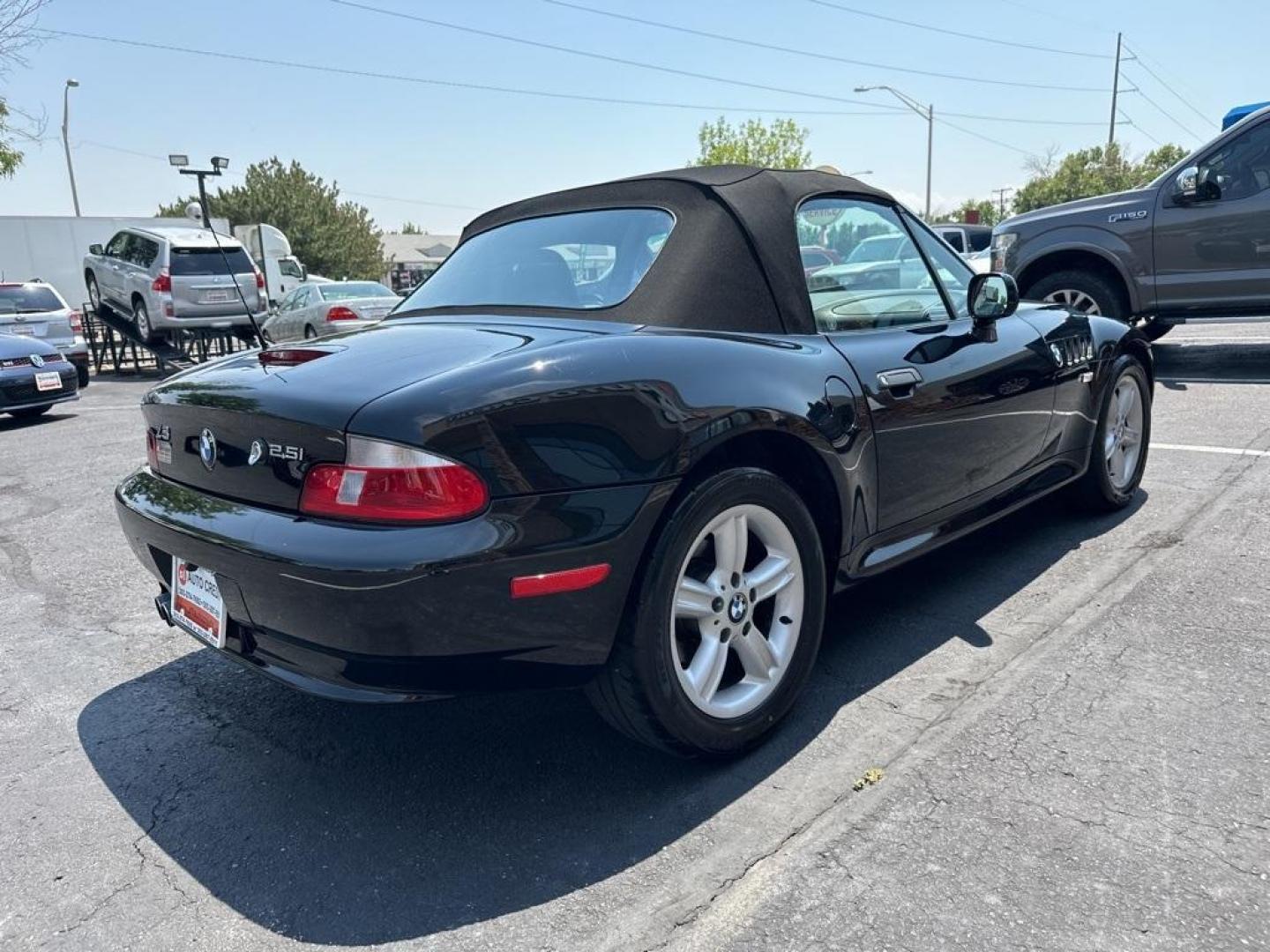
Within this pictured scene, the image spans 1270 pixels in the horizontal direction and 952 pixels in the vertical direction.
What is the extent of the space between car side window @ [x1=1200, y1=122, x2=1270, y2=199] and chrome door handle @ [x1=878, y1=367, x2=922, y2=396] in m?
6.28

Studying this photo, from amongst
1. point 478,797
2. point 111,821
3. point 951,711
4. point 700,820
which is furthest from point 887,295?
point 111,821

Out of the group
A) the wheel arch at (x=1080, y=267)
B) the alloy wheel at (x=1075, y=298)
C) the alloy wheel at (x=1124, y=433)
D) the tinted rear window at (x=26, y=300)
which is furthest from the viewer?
the tinted rear window at (x=26, y=300)

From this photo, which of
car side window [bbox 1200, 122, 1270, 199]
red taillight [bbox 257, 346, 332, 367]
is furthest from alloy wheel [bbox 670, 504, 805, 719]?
car side window [bbox 1200, 122, 1270, 199]

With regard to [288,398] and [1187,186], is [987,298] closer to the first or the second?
[288,398]

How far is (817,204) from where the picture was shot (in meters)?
3.04

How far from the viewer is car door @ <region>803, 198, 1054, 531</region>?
2.90 m

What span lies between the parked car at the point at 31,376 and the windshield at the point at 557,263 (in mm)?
7983

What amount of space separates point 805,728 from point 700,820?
537 mm

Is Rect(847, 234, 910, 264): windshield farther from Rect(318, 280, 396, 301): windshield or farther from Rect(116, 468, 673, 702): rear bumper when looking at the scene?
Rect(318, 280, 396, 301): windshield

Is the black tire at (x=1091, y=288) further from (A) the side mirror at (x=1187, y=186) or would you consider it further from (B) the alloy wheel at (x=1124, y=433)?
(B) the alloy wheel at (x=1124, y=433)

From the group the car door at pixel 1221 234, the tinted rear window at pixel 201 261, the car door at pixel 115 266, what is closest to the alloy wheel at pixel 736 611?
the car door at pixel 1221 234

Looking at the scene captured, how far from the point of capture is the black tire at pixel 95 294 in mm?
16734

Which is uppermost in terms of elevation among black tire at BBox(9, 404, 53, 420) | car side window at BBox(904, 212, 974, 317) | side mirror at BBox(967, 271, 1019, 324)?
car side window at BBox(904, 212, 974, 317)

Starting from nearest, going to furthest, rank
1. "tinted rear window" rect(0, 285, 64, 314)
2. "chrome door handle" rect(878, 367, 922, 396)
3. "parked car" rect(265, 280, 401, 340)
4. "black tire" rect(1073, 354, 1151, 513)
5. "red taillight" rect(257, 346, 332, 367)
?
"red taillight" rect(257, 346, 332, 367) < "chrome door handle" rect(878, 367, 922, 396) < "black tire" rect(1073, 354, 1151, 513) < "tinted rear window" rect(0, 285, 64, 314) < "parked car" rect(265, 280, 401, 340)
